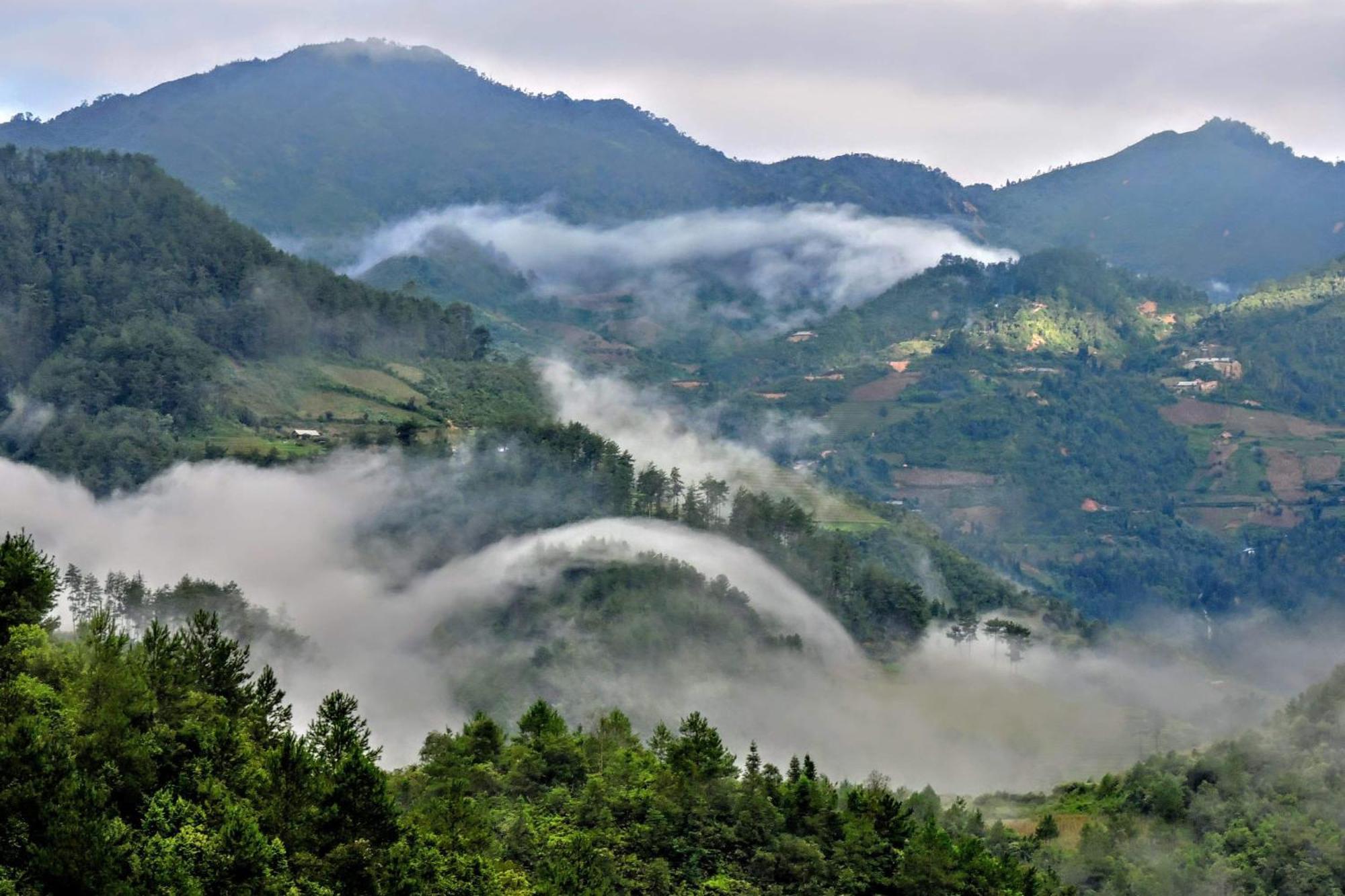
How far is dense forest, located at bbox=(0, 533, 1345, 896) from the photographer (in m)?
50.8

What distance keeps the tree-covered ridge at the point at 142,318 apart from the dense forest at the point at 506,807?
41.0 metres

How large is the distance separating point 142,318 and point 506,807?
94.1 meters

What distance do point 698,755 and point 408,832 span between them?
28106mm

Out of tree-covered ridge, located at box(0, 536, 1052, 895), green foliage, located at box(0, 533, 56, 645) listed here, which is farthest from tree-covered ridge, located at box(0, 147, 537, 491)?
green foliage, located at box(0, 533, 56, 645)

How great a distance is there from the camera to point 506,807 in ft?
250

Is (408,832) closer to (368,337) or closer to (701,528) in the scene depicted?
(701,528)

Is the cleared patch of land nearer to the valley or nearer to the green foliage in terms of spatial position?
the valley

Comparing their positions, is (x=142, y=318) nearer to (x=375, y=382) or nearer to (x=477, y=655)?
(x=375, y=382)

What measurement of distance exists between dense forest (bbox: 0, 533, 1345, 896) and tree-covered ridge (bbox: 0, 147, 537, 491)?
134 feet

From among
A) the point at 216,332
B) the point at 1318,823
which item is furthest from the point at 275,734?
the point at 216,332

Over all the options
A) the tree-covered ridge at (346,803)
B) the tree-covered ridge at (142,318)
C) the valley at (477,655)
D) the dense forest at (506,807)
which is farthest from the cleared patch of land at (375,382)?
the tree-covered ridge at (346,803)

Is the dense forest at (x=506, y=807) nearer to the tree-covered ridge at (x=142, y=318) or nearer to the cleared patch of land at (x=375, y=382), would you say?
the tree-covered ridge at (x=142, y=318)

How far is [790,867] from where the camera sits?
76125 mm

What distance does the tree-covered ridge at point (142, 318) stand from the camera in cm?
14538
